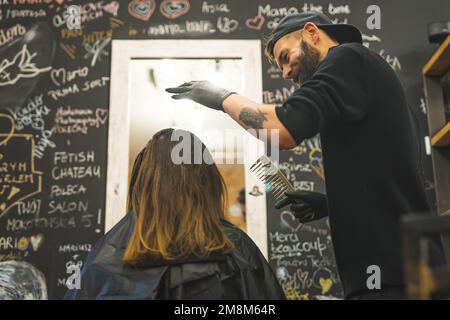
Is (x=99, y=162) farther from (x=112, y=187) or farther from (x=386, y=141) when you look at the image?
(x=386, y=141)

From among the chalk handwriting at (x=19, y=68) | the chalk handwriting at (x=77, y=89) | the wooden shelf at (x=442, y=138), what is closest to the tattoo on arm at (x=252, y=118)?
the wooden shelf at (x=442, y=138)

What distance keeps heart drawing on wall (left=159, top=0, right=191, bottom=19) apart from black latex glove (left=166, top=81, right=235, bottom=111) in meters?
2.20

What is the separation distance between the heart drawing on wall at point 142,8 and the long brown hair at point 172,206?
86.2 inches

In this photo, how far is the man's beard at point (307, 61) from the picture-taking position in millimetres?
2176

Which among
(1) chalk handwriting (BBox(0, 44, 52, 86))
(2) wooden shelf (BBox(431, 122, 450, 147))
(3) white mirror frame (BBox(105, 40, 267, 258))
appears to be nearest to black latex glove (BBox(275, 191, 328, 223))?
(3) white mirror frame (BBox(105, 40, 267, 258))

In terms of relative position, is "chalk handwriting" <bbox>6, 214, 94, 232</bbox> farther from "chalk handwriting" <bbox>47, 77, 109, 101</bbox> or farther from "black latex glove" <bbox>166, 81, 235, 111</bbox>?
"black latex glove" <bbox>166, 81, 235, 111</bbox>

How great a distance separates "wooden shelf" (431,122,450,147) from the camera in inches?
142

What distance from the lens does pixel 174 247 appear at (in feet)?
6.54

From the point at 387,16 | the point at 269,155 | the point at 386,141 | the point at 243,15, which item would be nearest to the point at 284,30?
the point at 386,141

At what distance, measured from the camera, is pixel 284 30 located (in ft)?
7.36

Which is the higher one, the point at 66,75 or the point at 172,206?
the point at 66,75

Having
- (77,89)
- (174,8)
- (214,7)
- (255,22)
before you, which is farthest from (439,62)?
(77,89)

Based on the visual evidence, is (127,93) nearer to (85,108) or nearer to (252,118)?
(85,108)

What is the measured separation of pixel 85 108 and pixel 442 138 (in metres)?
2.43
